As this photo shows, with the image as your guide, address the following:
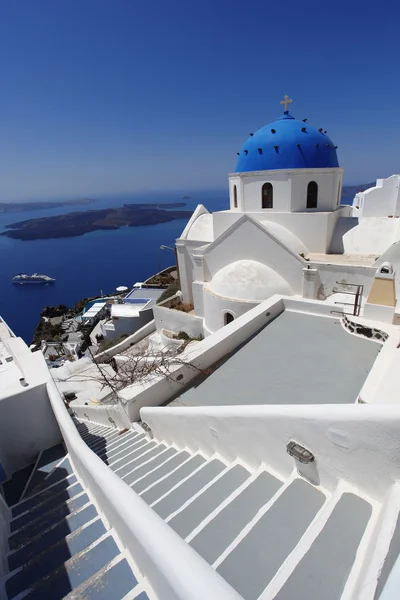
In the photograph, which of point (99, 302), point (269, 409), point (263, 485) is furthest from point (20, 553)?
point (99, 302)

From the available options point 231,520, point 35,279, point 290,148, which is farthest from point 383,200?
point 35,279

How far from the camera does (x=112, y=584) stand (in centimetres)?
211

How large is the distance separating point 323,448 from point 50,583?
2348 millimetres

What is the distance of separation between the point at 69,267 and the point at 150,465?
7451 centimetres

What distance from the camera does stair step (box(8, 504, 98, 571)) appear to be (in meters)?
2.57

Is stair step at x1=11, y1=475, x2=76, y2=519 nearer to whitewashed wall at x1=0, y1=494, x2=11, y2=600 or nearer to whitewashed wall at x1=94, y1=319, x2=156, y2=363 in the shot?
whitewashed wall at x1=0, y1=494, x2=11, y2=600

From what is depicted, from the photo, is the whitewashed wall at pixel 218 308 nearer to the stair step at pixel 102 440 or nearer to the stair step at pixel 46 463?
the stair step at pixel 102 440

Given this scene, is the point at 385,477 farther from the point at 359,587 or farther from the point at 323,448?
the point at 359,587

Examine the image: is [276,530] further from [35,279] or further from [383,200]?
[35,279]

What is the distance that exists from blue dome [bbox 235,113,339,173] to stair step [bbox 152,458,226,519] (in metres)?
13.1

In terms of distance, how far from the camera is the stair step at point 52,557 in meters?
2.30

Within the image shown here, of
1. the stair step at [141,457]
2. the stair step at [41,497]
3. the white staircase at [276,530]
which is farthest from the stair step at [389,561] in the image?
the stair step at [141,457]

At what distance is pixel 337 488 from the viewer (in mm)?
2549

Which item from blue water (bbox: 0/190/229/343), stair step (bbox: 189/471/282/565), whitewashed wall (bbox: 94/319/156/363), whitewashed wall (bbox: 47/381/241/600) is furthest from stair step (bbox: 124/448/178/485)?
blue water (bbox: 0/190/229/343)
